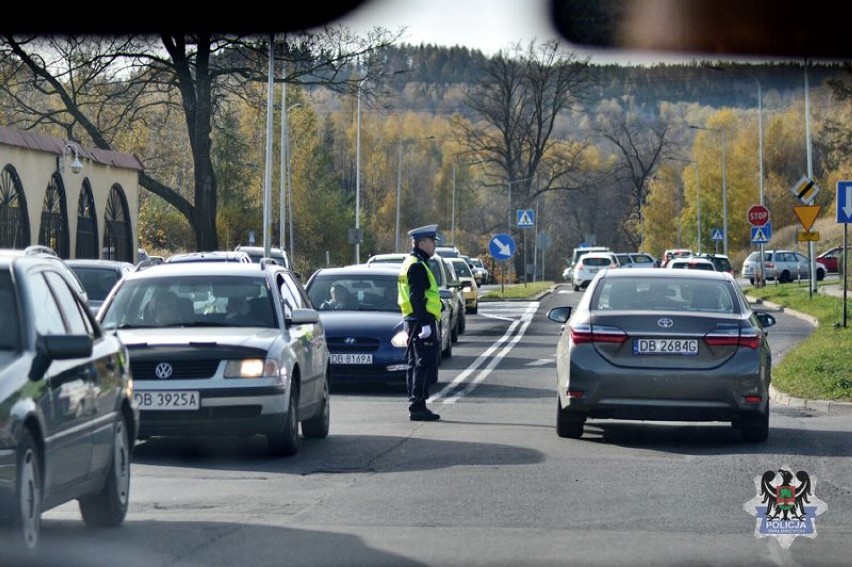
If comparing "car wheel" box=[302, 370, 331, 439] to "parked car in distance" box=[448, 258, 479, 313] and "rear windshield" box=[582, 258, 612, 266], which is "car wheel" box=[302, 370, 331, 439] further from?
"rear windshield" box=[582, 258, 612, 266]

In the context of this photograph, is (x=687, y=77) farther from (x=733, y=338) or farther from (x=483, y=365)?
(x=483, y=365)

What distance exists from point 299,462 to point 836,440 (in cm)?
469

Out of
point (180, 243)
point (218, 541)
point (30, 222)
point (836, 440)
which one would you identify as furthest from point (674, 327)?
point (180, 243)

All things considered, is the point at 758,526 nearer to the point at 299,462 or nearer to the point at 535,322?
the point at 299,462

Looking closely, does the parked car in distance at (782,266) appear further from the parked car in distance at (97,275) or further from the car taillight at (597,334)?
the car taillight at (597,334)

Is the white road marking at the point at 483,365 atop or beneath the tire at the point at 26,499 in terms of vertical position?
beneath

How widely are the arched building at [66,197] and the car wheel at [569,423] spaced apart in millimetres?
19645

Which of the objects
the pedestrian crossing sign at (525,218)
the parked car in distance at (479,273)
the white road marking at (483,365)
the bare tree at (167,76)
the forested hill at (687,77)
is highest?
the bare tree at (167,76)

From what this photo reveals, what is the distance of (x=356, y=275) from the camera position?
21.2 metres

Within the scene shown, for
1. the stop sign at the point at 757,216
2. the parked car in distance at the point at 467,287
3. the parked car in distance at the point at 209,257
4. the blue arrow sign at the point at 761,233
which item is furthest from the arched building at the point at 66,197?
the blue arrow sign at the point at 761,233

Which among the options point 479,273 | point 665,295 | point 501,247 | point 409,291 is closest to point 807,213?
point 501,247

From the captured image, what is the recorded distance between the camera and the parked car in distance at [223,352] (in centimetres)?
1161

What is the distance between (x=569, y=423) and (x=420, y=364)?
7.36 feet

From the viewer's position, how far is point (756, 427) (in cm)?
1295
